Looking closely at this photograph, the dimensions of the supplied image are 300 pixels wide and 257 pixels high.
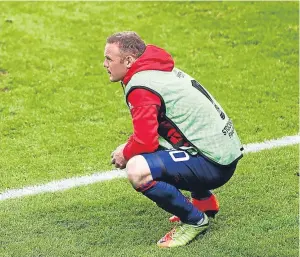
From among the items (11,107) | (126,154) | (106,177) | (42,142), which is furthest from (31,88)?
(126,154)

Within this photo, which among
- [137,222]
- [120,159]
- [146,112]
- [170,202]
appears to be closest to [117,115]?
[137,222]

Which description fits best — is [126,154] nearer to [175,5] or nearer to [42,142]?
[42,142]

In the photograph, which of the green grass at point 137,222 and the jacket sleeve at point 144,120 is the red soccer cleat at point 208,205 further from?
the jacket sleeve at point 144,120

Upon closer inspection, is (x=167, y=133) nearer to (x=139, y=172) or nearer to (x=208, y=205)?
(x=139, y=172)

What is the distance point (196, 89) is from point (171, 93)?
0.66 ft

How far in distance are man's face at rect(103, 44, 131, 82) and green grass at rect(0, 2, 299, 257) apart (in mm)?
1064

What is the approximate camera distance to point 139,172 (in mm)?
5520

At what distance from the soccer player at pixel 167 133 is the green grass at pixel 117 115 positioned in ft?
1.32

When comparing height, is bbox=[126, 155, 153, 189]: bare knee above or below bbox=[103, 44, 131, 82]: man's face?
below

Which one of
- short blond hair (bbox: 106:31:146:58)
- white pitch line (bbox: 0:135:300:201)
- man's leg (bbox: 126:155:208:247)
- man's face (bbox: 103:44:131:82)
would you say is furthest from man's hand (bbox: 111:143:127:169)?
white pitch line (bbox: 0:135:300:201)

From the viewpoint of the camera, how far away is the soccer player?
5.52m

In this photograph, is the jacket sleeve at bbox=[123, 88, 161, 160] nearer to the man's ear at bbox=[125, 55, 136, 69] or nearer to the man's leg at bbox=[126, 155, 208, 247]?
the man's leg at bbox=[126, 155, 208, 247]

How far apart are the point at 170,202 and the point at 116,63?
0.94 metres

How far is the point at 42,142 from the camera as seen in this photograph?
7980 millimetres
